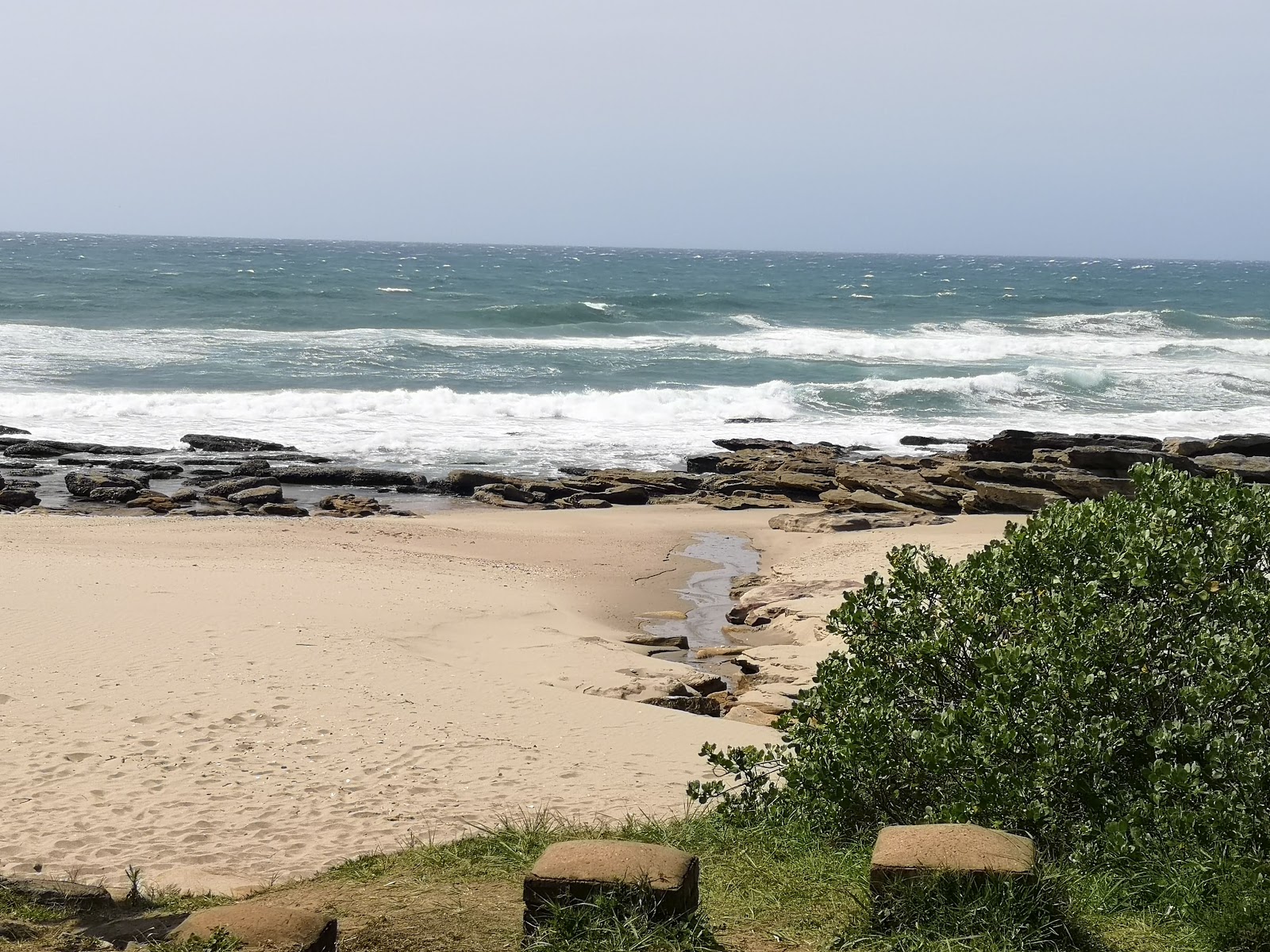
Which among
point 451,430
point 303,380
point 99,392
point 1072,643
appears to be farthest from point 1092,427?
point 1072,643

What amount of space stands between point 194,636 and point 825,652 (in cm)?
545

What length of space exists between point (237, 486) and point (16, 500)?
3.23 m

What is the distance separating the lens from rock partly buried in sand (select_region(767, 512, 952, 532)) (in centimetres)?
1803

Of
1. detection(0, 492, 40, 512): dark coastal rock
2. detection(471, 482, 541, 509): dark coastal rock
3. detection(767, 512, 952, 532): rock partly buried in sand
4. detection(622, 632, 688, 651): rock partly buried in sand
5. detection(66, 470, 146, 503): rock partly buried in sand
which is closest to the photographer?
detection(622, 632, 688, 651): rock partly buried in sand

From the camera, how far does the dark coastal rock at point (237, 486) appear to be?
19.7 metres

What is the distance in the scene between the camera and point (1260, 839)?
472 cm

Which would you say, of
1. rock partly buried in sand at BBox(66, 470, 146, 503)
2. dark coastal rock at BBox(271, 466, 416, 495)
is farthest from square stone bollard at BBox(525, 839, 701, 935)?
dark coastal rock at BBox(271, 466, 416, 495)

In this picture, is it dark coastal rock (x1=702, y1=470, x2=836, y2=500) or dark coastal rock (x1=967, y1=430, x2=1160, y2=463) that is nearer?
dark coastal rock (x1=702, y1=470, x2=836, y2=500)

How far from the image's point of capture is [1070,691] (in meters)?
5.10

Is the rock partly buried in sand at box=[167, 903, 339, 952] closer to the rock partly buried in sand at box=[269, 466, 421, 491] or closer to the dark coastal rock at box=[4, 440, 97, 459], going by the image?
the rock partly buried in sand at box=[269, 466, 421, 491]

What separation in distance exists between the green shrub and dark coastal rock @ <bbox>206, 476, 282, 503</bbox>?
49.5 feet

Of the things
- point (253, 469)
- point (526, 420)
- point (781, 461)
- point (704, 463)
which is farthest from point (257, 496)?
point (526, 420)

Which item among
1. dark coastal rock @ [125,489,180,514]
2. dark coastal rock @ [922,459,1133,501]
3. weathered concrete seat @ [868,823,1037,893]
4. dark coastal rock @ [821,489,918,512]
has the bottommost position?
dark coastal rock @ [125,489,180,514]

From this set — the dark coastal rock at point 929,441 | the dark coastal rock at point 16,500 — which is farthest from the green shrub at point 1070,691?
the dark coastal rock at point 929,441
